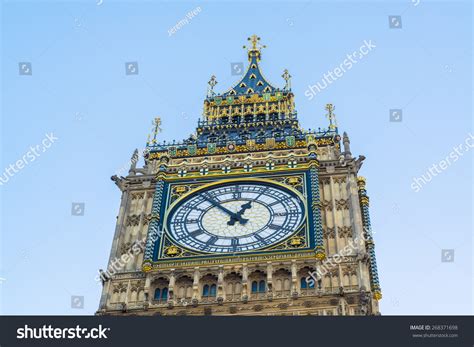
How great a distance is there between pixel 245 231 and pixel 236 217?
2.35 ft

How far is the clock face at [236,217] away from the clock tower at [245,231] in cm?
3

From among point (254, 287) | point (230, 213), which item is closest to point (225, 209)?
point (230, 213)

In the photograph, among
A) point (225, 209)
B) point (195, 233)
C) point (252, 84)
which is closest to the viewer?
point (195, 233)

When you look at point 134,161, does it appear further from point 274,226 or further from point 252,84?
point 252,84

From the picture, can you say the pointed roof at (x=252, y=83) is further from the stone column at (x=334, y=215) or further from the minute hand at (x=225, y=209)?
the minute hand at (x=225, y=209)

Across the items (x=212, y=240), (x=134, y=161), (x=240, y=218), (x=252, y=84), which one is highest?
(x=252, y=84)

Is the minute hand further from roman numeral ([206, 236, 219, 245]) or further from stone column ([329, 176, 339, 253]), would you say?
stone column ([329, 176, 339, 253])

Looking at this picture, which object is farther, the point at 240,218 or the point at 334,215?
the point at 334,215

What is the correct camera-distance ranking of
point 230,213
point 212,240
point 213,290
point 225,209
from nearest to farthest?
1. point 213,290
2. point 212,240
3. point 230,213
4. point 225,209

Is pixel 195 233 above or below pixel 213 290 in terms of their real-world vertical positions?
above

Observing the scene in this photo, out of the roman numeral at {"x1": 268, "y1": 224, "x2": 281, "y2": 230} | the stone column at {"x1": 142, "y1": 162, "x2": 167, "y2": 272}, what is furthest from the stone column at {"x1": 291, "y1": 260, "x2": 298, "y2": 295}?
the stone column at {"x1": 142, "y1": 162, "x2": 167, "y2": 272}

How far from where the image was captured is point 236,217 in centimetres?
2898

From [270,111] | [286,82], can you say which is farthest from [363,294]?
[286,82]
